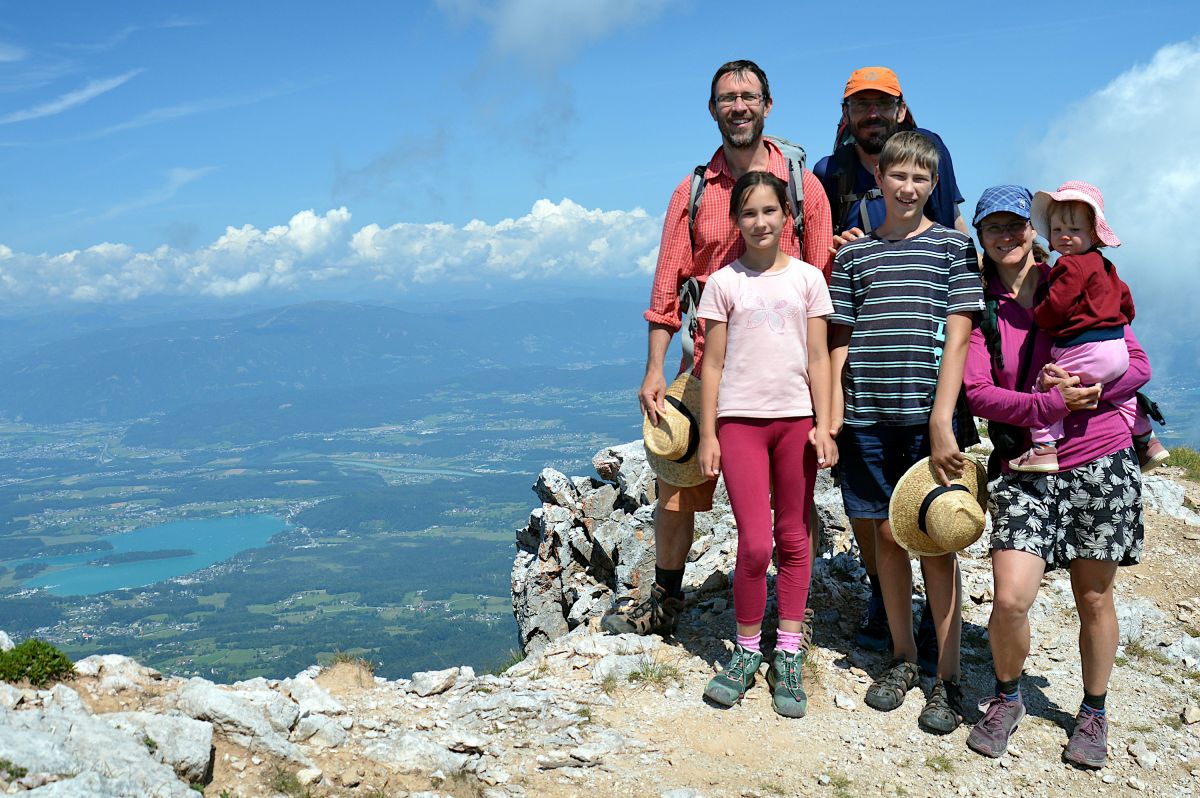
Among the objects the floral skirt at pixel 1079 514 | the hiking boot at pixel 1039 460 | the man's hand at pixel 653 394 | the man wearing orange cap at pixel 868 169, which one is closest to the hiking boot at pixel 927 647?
the man wearing orange cap at pixel 868 169

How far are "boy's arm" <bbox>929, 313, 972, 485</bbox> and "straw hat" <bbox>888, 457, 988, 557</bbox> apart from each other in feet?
0.61

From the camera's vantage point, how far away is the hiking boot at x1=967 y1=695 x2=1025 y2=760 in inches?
216

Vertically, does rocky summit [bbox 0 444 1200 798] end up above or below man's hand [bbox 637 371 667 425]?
below

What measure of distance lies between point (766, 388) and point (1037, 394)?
155 centimetres

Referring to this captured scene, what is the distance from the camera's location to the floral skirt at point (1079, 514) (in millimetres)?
5137

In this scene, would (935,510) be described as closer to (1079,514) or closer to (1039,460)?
(1039,460)

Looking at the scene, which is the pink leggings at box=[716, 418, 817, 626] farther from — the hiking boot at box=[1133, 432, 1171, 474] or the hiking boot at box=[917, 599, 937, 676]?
the hiking boot at box=[1133, 432, 1171, 474]

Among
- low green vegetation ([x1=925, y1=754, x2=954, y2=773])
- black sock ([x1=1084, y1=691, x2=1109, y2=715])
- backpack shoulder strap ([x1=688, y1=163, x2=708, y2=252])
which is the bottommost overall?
low green vegetation ([x1=925, y1=754, x2=954, y2=773])

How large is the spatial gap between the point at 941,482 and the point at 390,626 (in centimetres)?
13823

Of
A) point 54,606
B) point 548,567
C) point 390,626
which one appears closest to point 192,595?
point 54,606

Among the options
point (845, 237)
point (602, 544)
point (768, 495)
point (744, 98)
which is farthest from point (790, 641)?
point (602, 544)

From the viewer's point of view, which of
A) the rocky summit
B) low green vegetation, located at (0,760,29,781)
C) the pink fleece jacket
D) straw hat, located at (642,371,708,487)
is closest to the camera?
low green vegetation, located at (0,760,29,781)

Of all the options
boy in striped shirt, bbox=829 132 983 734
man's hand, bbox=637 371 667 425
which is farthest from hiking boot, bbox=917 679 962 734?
man's hand, bbox=637 371 667 425

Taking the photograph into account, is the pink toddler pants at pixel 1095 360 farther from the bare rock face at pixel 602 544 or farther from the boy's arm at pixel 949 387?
the bare rock face at pixel 602 544
